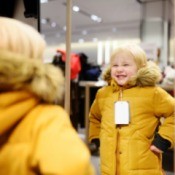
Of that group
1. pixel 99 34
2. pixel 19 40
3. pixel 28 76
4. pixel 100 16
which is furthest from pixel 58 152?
pixel 99 34

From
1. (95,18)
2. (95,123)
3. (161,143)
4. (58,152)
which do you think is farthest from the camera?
(95,18)

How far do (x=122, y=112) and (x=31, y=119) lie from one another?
2.83 ft

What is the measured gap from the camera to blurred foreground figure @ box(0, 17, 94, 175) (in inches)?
26.7

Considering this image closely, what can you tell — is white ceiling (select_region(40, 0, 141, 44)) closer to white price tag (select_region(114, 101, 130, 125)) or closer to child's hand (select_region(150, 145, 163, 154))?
white price tag (select_region(114, 101, 130, 125))

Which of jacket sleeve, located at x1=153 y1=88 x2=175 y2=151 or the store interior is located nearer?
jacket sleeve, located at x1=153 y1=88 x2=175 y2=151

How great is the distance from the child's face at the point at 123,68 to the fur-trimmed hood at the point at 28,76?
2.81 feet

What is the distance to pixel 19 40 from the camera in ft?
2.55

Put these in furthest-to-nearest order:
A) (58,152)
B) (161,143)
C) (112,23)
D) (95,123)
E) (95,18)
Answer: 1. (112,23)
2. (95,18)
3. (95,123)
4. (161,143)
5. (58,152)

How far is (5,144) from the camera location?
75cm

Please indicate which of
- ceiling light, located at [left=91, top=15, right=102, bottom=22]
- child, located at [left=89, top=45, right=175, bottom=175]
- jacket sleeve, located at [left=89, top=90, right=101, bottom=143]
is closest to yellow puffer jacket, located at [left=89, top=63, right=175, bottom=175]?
child, located at [left=89, top=45, right=175, bottom=175]

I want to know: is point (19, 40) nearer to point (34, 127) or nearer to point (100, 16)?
point (34, 127)

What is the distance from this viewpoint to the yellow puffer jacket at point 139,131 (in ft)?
4.96

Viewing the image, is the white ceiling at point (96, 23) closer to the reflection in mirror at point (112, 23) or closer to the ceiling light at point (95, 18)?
the reflection in mirror at point (112, 23)

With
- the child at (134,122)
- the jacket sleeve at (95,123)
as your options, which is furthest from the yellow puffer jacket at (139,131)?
the jacket sleeve at (95,123)
